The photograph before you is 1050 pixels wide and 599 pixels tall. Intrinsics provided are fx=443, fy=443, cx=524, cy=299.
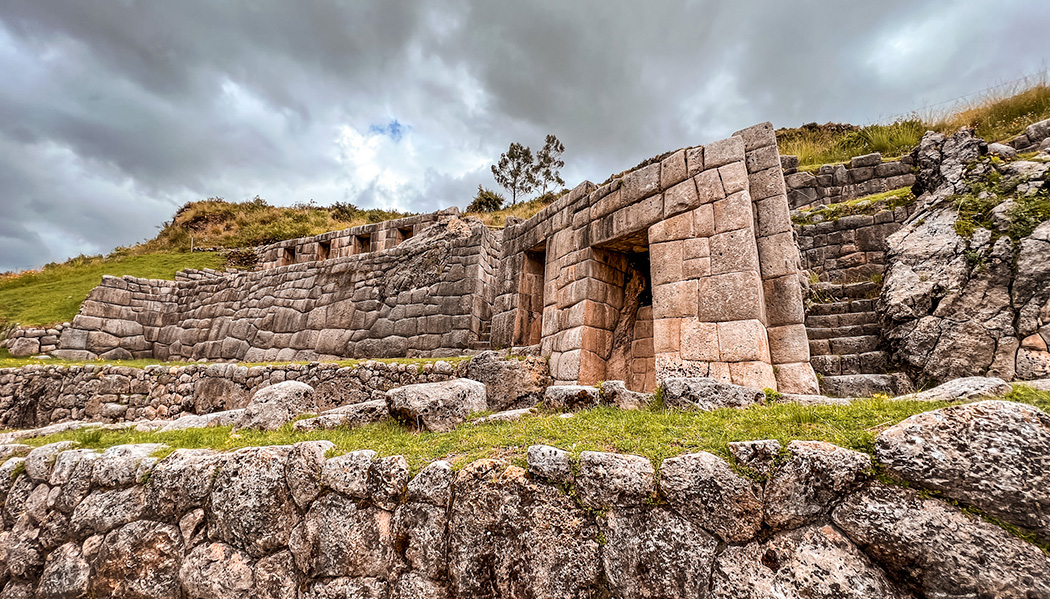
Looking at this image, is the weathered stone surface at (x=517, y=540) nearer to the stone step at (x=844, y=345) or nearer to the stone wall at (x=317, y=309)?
the stone step at (x=844, y=345)

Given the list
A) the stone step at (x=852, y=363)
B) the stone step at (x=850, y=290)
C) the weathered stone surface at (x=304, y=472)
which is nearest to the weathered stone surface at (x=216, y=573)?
the weathered stone surface at (x=304, y=472)

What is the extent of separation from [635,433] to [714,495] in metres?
0.90

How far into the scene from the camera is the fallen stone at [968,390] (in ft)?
7.60

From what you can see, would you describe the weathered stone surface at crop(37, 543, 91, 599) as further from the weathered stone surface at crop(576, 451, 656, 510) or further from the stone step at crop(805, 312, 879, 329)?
the stone step at crop(805, 312, 879, 329)

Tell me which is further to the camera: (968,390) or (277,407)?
(277,407)

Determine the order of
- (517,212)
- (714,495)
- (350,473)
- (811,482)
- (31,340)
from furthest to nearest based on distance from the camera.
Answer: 1. (517,212)
2. (31,340)
3. (350,473)
4. (714,495)
5. (811,482)

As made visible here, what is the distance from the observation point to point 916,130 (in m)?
13.5

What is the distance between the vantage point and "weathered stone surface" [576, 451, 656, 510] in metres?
2.25

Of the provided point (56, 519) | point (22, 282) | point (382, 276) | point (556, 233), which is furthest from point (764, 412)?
point (22, 282)

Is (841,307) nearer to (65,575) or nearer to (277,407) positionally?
(277,407)

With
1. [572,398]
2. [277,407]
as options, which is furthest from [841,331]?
[277,407]

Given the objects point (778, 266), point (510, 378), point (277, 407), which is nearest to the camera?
point (778, 266)

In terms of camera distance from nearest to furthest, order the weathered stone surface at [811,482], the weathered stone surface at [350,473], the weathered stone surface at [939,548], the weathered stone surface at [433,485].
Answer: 1. the weathered stone surface at [939,548]
2. the weathered stone surface at [811,482]
3. the weathered stone surface at [433,485]
4. the weathered stone surface at [350,473]

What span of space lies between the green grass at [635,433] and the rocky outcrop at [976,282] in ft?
7.71
